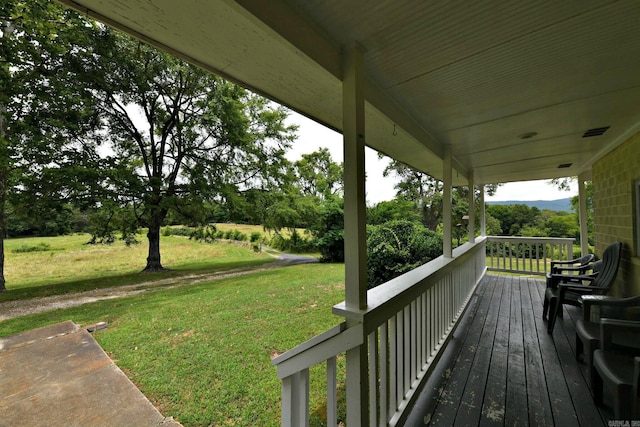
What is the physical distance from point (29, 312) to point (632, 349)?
853 centimetres

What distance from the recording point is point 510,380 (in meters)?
2.10

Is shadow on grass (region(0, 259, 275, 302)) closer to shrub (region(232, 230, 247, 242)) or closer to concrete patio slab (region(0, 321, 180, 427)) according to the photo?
concrete patio slab (region(0, 321, 180, 427))

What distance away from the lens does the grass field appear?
7.69ft

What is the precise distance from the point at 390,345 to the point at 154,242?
1010cm

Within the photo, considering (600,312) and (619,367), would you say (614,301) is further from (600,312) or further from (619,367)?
(619,367)

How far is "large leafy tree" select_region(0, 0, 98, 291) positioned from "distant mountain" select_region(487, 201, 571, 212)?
17779mm

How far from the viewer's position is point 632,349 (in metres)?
1.65

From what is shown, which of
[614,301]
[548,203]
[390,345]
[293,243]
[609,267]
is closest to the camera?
[390,345]

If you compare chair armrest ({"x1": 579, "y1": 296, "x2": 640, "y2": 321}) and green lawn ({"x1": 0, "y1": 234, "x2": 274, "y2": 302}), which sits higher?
chair armrest ({"x1": 579, "y1": 296, "x2": 640, "y2": 321})

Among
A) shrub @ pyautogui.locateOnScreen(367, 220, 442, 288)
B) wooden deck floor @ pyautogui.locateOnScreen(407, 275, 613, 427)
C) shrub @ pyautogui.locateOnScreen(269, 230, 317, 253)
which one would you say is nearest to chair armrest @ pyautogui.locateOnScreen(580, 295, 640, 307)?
wooden deck floor @ pyautogui.locateOnScreen(407, 275, 613, 427)

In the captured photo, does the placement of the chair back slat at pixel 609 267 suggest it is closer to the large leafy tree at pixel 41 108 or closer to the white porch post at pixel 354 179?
the white porch post at pixel 354 179

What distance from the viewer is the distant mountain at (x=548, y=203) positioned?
1170cm

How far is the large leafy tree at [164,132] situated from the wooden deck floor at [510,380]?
29.2 ft

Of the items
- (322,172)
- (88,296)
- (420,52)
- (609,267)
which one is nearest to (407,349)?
(420,52)
